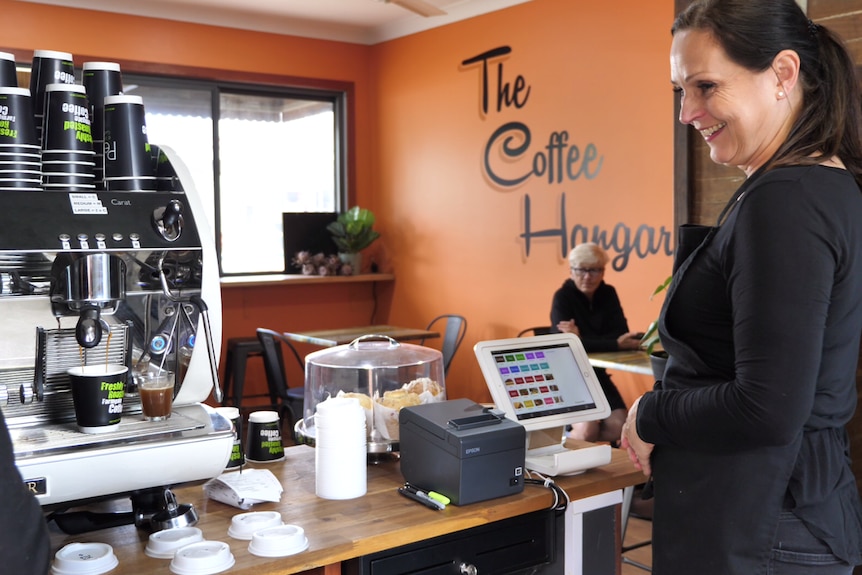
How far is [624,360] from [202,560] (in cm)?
276

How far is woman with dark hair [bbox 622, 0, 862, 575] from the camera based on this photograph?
4.03ft

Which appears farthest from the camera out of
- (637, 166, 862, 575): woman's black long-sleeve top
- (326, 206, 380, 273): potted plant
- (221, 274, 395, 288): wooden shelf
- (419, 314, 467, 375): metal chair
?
(326, 206, 380, 273): potted plant

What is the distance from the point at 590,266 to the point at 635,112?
90 cm

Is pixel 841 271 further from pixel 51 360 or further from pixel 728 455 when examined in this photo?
pixel 51 360

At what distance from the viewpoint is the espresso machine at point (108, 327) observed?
1493 millimetres

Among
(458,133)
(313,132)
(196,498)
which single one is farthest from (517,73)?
(196,498)

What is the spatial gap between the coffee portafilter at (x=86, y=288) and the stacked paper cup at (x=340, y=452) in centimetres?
44

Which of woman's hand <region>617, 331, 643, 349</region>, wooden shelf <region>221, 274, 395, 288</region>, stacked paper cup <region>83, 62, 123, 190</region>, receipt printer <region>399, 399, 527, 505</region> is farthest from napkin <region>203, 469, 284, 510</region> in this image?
wooden shelf <region>221, 274, 395, 288</region>

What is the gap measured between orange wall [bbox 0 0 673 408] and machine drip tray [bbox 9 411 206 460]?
3.44m

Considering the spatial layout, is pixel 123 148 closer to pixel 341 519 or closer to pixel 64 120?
pixel 64 120

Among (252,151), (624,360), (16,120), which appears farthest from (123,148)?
(252,151)

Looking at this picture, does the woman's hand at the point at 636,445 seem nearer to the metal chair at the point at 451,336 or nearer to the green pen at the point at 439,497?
the green pen at the point at 439,497

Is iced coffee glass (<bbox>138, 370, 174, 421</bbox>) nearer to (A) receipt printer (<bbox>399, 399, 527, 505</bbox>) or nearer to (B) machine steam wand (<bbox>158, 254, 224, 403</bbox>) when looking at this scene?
(B) machine steam wand (<bbox>158, 254, 224, 403</bbox>)

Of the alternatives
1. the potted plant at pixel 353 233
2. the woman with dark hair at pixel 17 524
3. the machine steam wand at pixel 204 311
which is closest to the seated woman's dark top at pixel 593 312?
the potted plant at pixel 353 233
